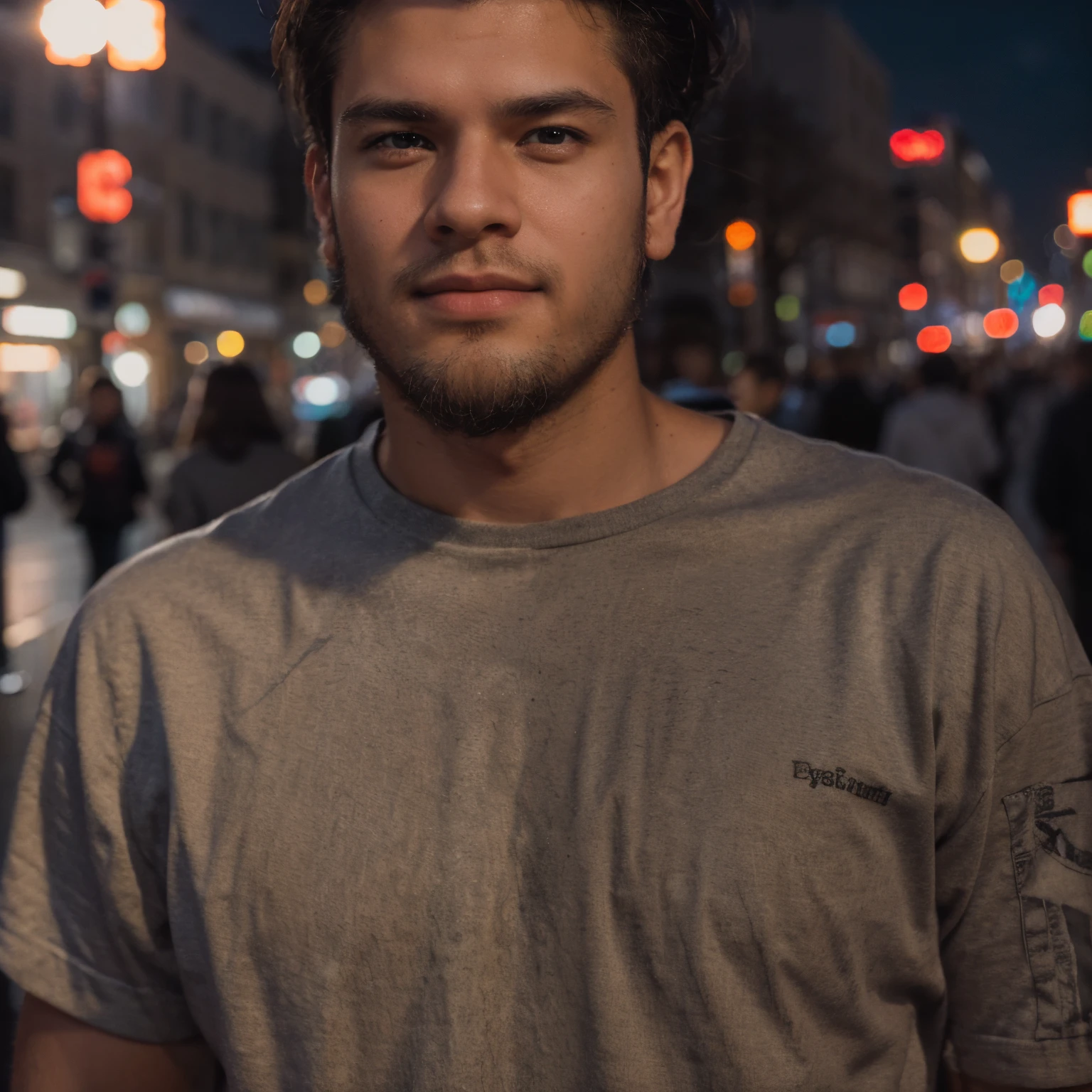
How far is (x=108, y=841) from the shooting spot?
5.44 feet

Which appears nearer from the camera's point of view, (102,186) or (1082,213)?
(102,186)

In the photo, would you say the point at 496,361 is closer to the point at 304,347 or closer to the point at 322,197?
the point at 322,197

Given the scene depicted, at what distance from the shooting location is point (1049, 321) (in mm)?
61312

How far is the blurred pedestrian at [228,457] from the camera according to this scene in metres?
5.95

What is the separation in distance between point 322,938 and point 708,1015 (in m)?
0.41

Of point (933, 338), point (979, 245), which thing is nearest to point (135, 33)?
point (979, 245)

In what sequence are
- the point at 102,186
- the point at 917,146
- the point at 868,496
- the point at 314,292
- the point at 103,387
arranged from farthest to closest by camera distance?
the point at 314,292 < the point at 917,146 < the point at 102,186 < the point at 103,387 < the point at 868,496

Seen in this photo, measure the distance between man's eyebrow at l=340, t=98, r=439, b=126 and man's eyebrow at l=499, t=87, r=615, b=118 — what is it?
8 centimetres

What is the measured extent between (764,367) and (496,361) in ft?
22.8

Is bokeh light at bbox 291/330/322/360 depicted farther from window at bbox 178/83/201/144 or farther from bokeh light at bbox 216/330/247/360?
window at bbox 178/83/201/144

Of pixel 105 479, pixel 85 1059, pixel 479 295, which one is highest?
pixel 479 295

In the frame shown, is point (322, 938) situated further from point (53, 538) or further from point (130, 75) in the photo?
point (130, 75)

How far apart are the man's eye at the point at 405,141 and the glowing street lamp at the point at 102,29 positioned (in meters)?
11.3

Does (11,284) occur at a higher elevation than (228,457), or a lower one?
higher
